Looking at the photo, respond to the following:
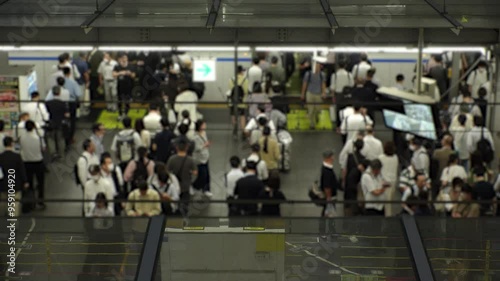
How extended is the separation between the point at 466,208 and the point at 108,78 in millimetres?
8510

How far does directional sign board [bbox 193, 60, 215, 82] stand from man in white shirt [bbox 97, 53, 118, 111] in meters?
1.54

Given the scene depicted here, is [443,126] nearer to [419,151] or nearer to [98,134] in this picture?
[419,151]

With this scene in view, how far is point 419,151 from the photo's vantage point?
14.2m

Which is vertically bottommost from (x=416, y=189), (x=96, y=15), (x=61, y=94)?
(x=416, y=189)

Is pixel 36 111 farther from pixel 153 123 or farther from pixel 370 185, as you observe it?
pixel 370 185

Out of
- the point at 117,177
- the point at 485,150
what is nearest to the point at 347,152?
the point at 485,150

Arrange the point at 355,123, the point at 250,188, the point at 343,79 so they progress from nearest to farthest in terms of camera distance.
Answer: the point at 250,188
the point at 355,123
the point at 343,79

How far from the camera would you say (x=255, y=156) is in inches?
540

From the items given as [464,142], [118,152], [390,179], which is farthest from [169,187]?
[464,142]

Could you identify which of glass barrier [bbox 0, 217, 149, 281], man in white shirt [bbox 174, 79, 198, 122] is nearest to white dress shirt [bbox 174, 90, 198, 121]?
man in white shirt [bbox 174, 79, 198, 122]

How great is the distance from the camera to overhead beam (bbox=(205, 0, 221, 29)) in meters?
9.83

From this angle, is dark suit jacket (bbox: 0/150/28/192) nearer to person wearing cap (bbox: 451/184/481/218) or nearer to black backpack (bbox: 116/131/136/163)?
black backpack (bbox: 116/131/136/163)

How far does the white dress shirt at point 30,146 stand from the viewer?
14.3 m

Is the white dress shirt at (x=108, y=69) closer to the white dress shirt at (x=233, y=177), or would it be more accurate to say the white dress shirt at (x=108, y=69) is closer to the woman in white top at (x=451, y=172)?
the white dress shirt at (x=233, y=177)
